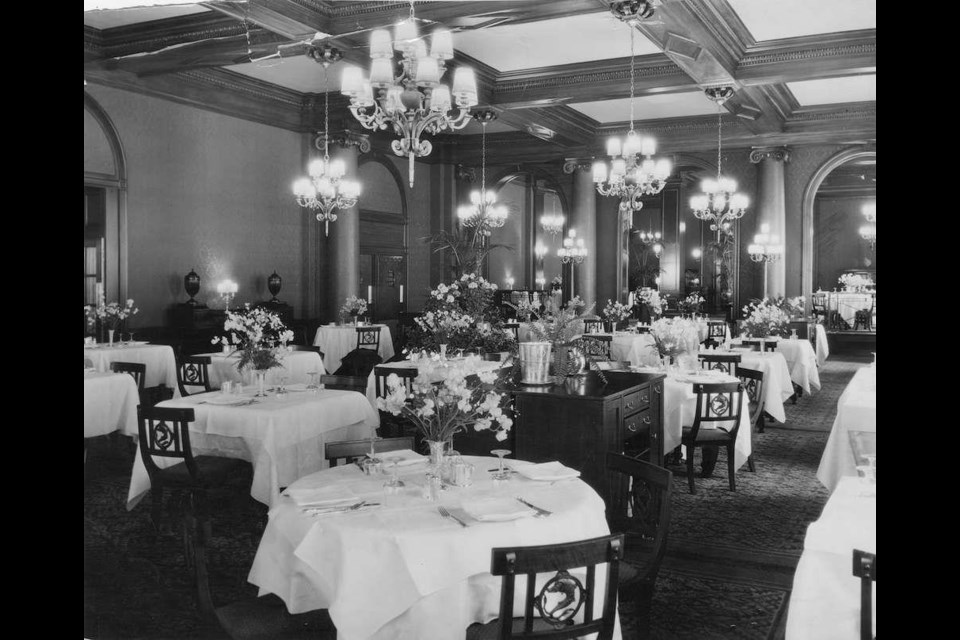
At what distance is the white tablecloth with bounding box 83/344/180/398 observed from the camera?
8609 mm

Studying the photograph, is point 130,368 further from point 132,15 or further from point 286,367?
point 132,15

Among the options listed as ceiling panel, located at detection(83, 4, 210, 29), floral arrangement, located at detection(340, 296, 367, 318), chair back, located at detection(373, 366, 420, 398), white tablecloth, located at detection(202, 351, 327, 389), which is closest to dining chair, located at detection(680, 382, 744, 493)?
chair back, located at detection(373, 366, 420, 398)

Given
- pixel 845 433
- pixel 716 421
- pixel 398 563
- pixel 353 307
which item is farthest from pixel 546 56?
pixel 398 563

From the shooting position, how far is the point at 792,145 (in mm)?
14156

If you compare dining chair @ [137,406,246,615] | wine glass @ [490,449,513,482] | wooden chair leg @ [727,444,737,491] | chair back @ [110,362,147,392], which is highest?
chair back @ [110,362,147,392]

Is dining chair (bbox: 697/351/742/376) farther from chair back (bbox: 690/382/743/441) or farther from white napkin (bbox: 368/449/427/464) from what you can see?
white napkin (bbox: 368/449/427/464)

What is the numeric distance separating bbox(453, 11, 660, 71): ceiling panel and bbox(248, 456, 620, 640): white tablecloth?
6.82m

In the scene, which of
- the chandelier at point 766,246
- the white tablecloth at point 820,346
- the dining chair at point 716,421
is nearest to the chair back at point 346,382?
the dining chair at point 716,421

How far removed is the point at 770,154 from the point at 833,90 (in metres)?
2.18

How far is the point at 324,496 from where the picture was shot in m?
3.10

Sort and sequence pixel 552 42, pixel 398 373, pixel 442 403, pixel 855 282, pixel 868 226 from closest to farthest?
1. pixel 442 403
2. pixel 398 373
3. pixel 552 42
4. pixel 855 282
5. pixel 868 226
